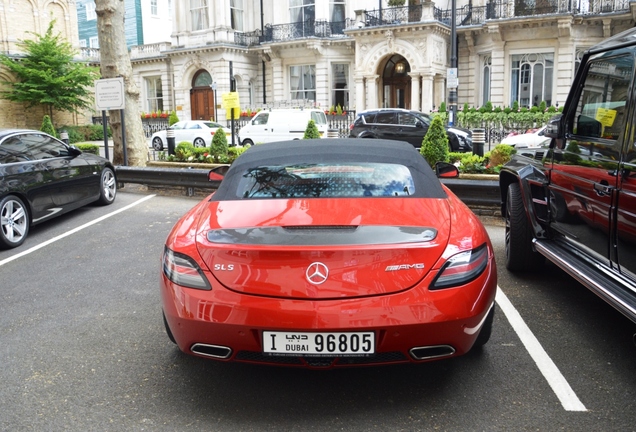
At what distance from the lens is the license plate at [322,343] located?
120 inches

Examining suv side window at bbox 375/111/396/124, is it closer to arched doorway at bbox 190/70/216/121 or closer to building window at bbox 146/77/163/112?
arched doorway at bbox 190/70/216/121

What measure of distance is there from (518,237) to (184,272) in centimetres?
349

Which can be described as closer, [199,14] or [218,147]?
[218,147]

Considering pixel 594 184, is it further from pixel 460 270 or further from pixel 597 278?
pixel 460 270

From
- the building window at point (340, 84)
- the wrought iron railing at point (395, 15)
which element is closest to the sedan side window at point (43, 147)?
the wrought iron railing at point (395, 15)

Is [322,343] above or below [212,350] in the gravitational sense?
above

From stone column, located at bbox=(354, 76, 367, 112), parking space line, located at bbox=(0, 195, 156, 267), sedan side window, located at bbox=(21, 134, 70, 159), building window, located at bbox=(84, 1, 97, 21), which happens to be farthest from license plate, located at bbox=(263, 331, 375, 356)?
building window, located at bbox=(84, 1, 97, 21)

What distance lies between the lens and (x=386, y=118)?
21453 millimetres

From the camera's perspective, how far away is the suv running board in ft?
11.5

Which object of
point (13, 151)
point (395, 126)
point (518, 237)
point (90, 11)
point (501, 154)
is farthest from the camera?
point (90, 11)

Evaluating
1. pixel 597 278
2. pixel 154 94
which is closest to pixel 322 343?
pixel 597 278

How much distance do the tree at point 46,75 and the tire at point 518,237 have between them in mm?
35269

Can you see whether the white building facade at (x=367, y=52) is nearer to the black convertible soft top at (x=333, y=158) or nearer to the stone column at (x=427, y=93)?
the stone column at (x=427, y=93)

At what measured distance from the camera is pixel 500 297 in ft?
17.3
